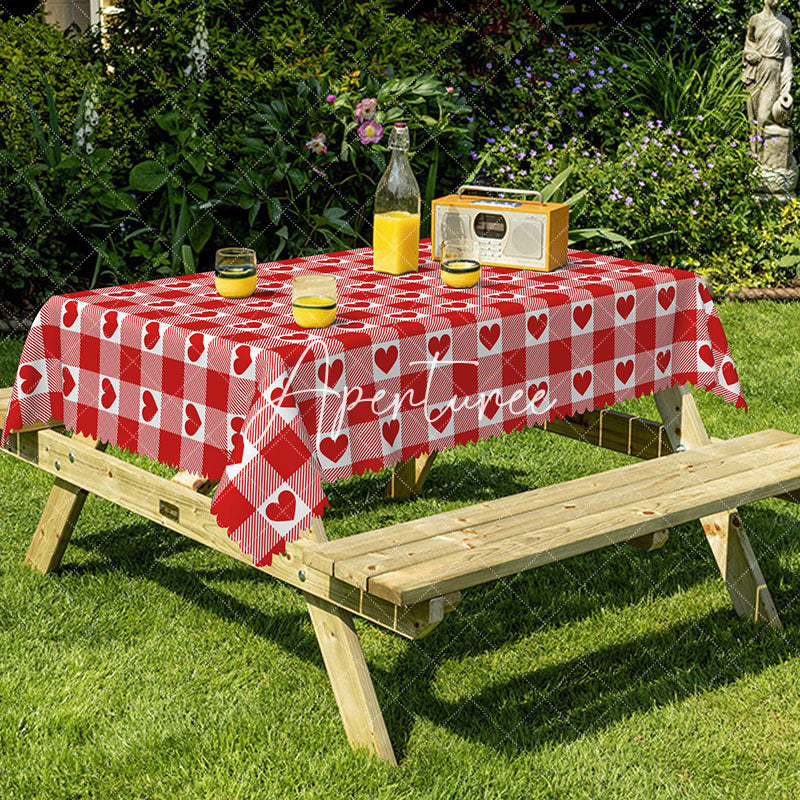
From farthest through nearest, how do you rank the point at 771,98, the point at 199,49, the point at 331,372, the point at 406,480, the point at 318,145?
1. the point at 771,98
2. the point at 199,49
3. the point at 318,145
4. the point at 406,480
5. the point at 331,372

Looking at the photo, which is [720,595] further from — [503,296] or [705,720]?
[503,296]

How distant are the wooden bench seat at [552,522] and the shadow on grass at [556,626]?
0.51m

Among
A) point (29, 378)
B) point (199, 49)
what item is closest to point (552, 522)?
point (29, 378)

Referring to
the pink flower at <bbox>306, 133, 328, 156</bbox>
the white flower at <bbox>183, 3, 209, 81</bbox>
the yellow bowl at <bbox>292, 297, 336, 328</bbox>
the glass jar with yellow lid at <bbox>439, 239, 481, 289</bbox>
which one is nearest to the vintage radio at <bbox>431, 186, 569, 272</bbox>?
the glass jar with yellow lid at <bbox>439, 239, 481, 289</bbox>

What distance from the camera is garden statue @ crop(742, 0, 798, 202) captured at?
8.71 m

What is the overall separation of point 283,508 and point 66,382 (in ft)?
3.08

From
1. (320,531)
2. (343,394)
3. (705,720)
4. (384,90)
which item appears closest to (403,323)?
(343,394)

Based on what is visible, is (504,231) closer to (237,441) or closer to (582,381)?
(582,381)

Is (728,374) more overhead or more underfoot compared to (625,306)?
more underfoot

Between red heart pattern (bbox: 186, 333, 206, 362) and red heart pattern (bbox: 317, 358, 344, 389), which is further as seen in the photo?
red heart pattern (bbox: 186, 333, 206, 362)

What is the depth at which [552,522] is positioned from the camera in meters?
3.13

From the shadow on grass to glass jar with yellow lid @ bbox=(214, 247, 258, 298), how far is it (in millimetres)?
1003

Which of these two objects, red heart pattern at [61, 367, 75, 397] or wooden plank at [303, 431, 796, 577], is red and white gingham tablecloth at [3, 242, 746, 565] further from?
wooden plank at [303, 431, 796, 577]

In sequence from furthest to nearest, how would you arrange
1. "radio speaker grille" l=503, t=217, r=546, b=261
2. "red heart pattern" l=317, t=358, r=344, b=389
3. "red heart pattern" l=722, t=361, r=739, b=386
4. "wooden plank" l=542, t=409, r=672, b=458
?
"wooden plank" l=542, t=409, r=672, b=458 → "red heart pattern" l=722, t=361, r=739, b=386 → "radio speaker grille" l=503, t=217, r=546, b=261 → "red heart pattern" l=317, t=358, r=344, b=389
